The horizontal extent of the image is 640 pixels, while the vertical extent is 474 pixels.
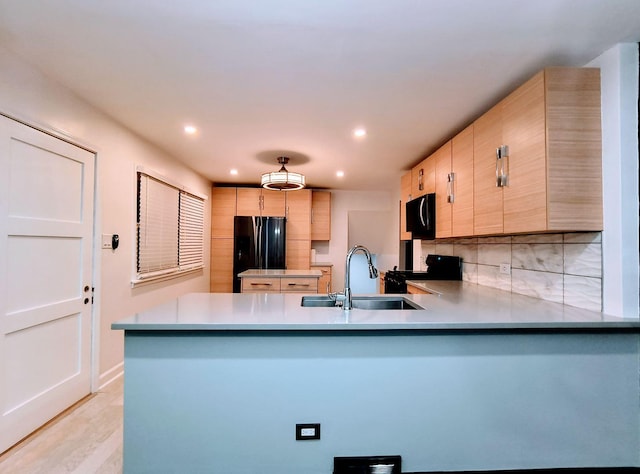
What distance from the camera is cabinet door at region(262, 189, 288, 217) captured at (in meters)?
5.33

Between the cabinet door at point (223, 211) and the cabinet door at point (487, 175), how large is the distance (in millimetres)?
3971

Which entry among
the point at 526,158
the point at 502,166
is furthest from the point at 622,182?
the point at 502,166

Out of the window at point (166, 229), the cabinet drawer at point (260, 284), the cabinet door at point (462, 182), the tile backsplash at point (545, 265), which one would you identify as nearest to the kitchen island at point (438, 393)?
the tile backsplash at point (545, 265)

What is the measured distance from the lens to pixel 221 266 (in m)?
5.29

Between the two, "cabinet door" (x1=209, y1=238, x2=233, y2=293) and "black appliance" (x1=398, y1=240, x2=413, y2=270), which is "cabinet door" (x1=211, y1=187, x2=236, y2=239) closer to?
"cabinet door" (x1=209, y1=238, x2=233, y2=293)

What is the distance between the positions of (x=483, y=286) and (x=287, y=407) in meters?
2.08

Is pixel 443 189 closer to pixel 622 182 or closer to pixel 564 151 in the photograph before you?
pixel 564 151

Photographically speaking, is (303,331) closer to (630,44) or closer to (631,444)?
(631,444)

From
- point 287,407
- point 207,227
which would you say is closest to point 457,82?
point 287,407

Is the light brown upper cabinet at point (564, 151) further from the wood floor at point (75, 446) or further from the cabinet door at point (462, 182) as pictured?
the wood floor at point (75, 446)

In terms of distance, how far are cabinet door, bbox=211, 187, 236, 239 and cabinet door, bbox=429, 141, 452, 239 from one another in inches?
135

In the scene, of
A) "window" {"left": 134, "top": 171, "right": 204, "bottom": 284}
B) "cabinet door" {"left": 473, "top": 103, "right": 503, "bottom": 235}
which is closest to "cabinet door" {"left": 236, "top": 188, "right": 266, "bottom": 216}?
"window" {"left": 134, "top": 171, "right": 204, "bottom": 284}

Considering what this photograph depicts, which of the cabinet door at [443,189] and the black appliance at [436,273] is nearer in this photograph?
the cabinet door at [443,189]

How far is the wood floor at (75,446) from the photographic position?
5.64 ft
